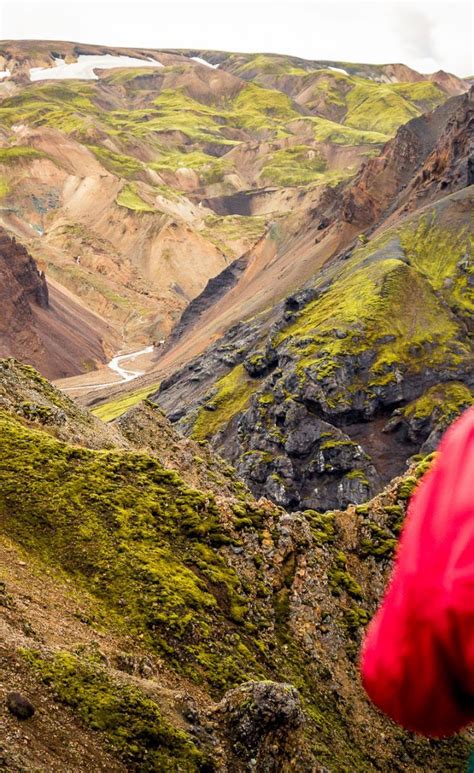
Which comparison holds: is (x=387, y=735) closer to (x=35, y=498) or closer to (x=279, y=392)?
(x=35, y=498)

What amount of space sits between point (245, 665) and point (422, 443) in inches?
2250

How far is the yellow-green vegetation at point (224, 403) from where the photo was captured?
78312mm

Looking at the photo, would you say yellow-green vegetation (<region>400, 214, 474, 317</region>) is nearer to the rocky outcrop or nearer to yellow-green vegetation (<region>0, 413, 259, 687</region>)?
the rocky outcrop

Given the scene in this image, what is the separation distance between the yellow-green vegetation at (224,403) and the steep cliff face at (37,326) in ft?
181

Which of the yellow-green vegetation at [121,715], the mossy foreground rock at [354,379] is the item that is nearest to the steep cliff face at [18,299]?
the mossy foreground rock at [354,379]

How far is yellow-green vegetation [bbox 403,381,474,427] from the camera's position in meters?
68.8

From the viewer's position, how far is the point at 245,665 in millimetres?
13398

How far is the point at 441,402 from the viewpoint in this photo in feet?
231

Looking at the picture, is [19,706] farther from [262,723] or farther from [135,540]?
[135,540]

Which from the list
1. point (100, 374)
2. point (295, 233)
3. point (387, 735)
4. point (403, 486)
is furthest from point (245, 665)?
Answer: point (295, 233)

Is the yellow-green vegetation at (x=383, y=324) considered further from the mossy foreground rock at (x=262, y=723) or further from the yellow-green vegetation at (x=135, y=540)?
the mossy foreground rock at (x=262, y=723)

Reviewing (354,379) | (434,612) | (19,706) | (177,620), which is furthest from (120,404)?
A: (434,612)

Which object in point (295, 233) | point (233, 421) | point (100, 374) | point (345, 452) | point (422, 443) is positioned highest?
point (295, 233)

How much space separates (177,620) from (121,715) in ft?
10.4
